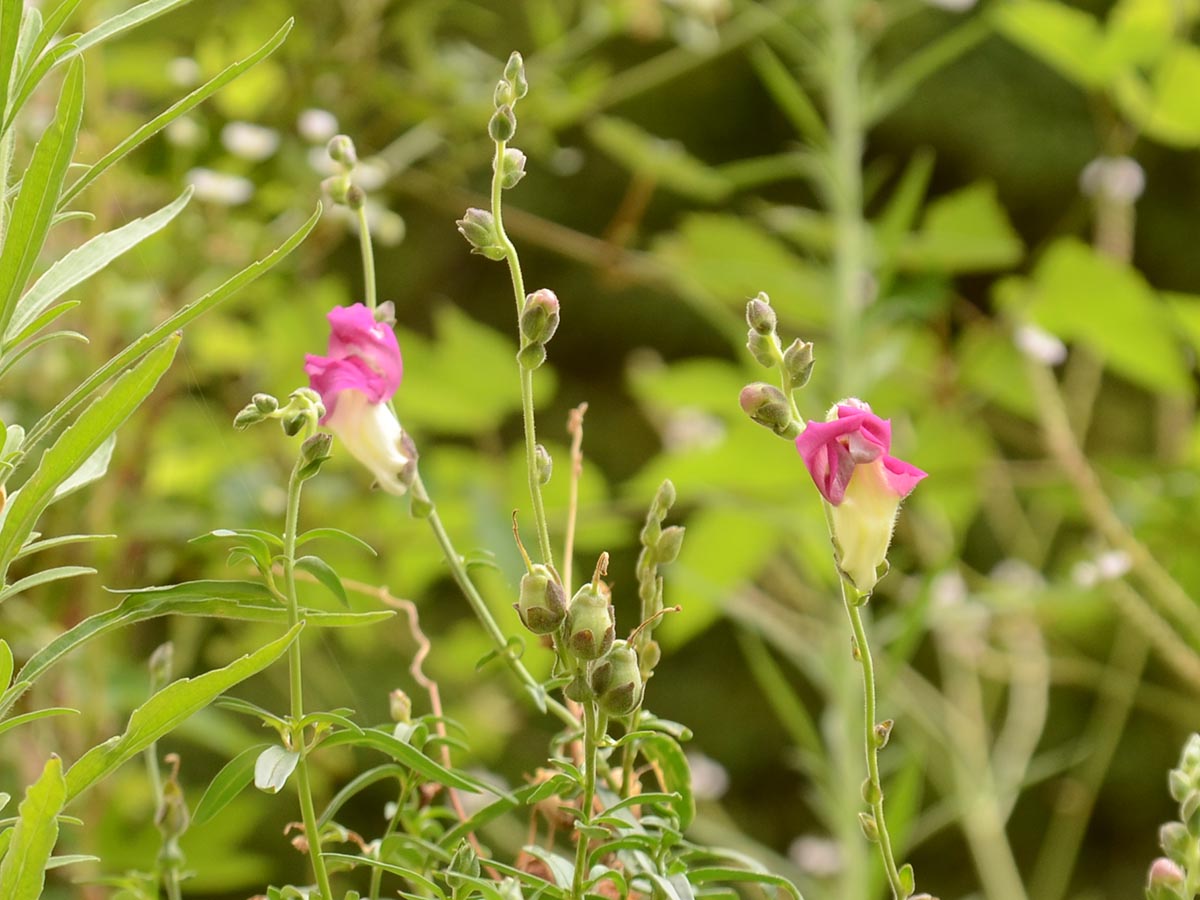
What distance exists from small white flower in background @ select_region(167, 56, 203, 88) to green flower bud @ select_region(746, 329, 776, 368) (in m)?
0.49

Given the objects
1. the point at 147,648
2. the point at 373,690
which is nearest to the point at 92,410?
the point at 147,648

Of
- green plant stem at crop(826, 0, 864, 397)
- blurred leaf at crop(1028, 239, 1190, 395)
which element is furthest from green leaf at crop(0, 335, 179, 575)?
blurred leaf at crop(1028, 239, 1190, 395)

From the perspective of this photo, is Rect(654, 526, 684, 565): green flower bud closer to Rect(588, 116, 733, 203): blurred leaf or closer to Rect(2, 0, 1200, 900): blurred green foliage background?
Rect(2, 0, 1200, 900): blurred green foliage background

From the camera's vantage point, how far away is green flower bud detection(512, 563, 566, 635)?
16 cm

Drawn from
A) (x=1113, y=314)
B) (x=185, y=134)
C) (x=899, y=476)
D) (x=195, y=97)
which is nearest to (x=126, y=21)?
(x=195, y=97)

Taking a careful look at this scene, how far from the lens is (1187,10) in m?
0.65

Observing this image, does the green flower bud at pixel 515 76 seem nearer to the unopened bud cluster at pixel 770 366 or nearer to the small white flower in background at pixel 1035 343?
the unopened bud cluster at pixel 770 366

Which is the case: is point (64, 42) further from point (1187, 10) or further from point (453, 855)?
point (1187, 10)

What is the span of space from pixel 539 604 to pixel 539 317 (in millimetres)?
42

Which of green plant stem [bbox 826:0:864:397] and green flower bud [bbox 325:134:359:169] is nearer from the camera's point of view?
green flower bud [bbox 325:134:359:169]

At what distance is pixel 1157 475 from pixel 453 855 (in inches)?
21.5

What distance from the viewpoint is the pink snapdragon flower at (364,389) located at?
0.66 feet

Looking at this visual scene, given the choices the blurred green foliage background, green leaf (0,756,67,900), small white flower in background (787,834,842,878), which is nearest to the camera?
green leaf (0,756,67,900)

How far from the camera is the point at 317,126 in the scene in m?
0.62
